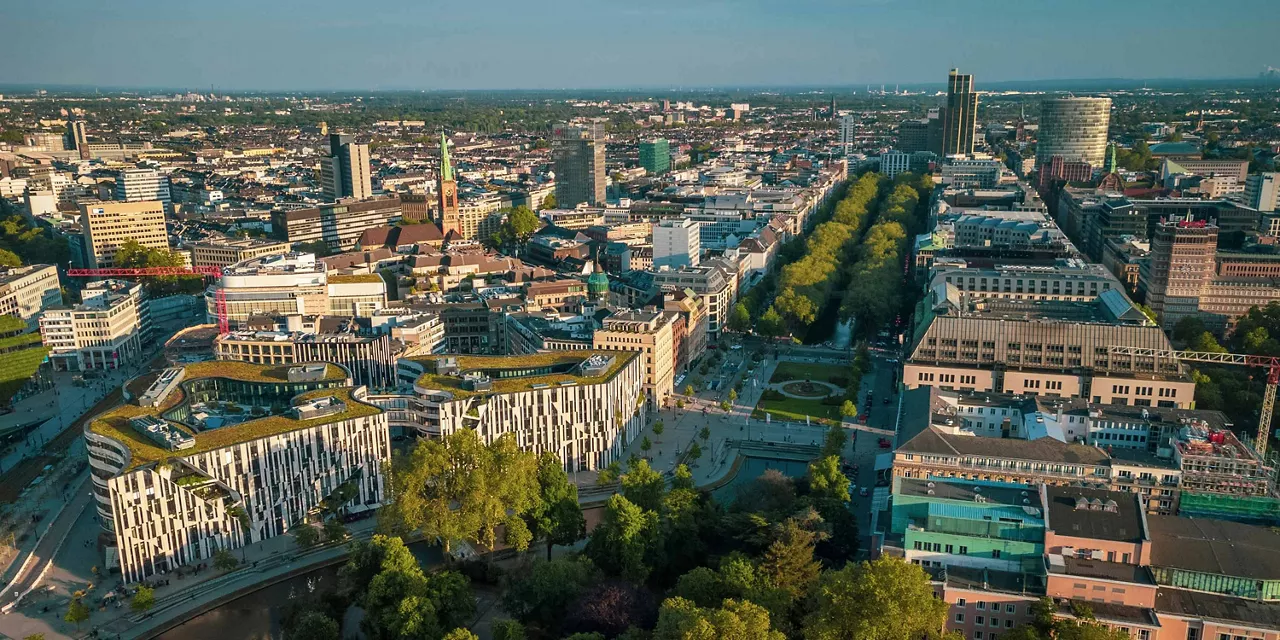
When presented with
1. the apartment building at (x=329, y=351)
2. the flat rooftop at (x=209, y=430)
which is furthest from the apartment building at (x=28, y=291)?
the flat rooftop at (x=209, y=430)

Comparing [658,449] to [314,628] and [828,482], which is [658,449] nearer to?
[828,482]

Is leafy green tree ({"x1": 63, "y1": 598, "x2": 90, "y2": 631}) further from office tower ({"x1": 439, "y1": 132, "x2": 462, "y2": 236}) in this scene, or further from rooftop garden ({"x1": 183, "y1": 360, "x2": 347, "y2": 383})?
office tower ({"x1": 439, "y1": 132, "x2": 462, "y2": 236})

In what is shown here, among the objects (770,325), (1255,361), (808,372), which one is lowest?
(808,372)

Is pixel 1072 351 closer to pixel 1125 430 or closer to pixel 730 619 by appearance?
pixel 1125 430

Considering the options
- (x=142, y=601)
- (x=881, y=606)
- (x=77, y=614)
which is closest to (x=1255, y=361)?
(x=881, y=606)

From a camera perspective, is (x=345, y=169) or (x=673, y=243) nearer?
(x=673, y=243)

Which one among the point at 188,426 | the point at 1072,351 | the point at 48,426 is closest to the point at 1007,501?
the point at 1072,351

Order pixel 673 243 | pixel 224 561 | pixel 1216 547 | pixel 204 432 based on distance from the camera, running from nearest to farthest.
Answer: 1. pixel 1216 547
2. pixel 224 561
3. pixel 204 432
4. pixel 673 243
